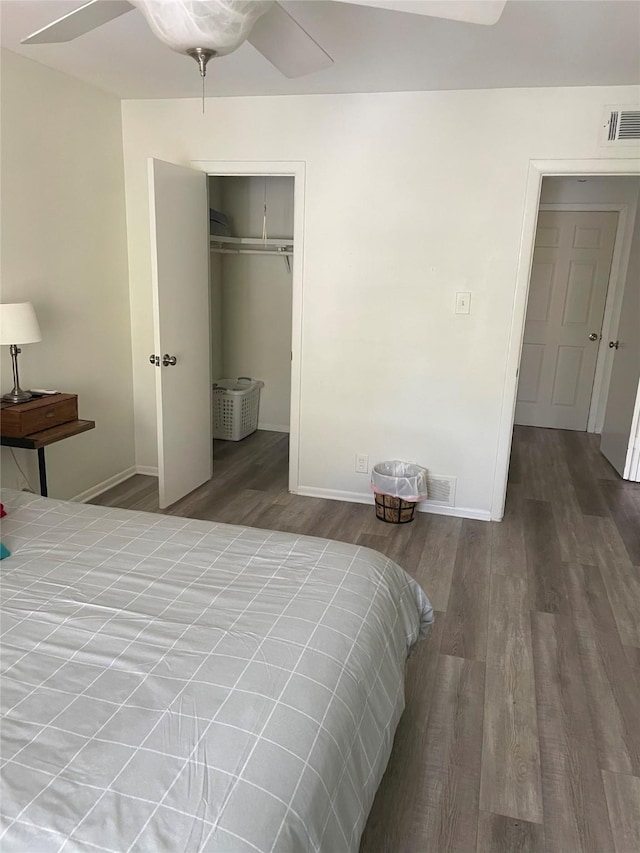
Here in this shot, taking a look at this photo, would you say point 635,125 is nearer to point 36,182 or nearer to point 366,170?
point 366,170

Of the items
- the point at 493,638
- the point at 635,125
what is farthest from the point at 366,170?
the point at 493,638

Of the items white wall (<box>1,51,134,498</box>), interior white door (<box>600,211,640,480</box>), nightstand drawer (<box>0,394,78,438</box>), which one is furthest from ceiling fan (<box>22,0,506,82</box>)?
interior white door (<box>600,211,640,480</box>)

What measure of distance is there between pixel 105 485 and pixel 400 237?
8.29ft

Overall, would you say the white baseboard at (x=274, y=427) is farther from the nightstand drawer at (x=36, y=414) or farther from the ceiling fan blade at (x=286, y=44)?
the ceiling fan blade at (x=286, y=44)

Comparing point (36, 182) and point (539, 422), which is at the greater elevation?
point (36, 182)

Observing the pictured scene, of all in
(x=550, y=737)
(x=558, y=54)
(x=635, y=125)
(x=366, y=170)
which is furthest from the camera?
(x=366, y=170)

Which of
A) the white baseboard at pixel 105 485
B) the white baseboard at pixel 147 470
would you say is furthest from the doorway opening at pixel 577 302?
the white baseboard at pixel 105 485

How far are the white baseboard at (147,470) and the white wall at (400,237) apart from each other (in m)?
1.16

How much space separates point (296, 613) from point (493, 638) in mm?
1395

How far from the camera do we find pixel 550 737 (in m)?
2.06

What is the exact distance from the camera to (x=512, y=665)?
243cm

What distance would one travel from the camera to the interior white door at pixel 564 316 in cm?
581

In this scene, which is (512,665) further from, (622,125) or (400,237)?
(622,125)

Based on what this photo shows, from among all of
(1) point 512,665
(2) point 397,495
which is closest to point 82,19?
(1) point 512,665
